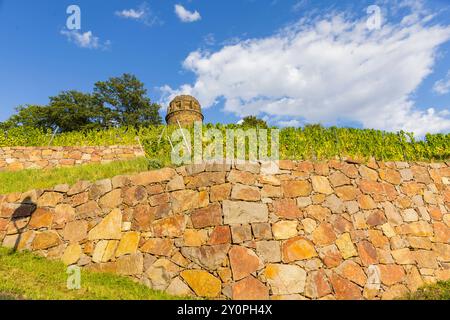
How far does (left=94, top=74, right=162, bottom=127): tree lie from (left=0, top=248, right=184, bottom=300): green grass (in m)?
30.8

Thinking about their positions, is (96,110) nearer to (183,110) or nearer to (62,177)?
(183,110)

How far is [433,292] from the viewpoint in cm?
784

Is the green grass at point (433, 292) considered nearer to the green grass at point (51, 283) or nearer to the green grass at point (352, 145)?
the green grass at point (352, 145)

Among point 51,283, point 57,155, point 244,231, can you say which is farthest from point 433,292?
point 57,155

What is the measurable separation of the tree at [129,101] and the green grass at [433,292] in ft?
112

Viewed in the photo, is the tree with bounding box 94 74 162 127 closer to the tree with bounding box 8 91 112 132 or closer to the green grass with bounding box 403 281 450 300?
the tree with bounding box 8 91 112 132

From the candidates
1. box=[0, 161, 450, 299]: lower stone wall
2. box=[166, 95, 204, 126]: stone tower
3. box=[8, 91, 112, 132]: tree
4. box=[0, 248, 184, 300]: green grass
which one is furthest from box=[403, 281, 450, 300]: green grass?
box=[8, 91, 112, 132]: tree

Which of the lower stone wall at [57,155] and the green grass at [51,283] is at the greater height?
the lower stone wall at [57,155]

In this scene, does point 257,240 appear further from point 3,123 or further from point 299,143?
point 3,123

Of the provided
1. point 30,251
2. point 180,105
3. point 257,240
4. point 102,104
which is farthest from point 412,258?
point 102,104

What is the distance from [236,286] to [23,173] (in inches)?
408

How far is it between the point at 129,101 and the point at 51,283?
3521cm

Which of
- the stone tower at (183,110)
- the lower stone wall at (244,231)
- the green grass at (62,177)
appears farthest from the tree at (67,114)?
the lower stone wall at (244,231)

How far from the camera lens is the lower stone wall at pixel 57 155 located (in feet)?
46.8
